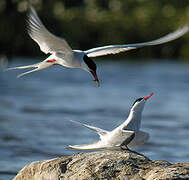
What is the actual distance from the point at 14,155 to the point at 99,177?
4848 millimetres

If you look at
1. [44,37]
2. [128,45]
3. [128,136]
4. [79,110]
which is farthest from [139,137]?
[79,110]

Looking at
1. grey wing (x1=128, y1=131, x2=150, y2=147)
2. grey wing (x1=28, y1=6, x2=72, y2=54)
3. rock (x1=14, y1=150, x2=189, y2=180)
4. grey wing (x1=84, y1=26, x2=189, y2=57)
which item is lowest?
rock (x1=14, y1=150, x2=189, y2=180)

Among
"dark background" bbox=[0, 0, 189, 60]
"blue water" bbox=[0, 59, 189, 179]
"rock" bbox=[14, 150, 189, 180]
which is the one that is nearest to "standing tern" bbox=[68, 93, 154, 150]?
"rock" bbox=[14, 150, 189, 180]

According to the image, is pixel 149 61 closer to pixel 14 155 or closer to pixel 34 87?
pixel 34 87

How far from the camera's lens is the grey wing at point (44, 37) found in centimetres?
627

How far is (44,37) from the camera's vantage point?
21.8 feet

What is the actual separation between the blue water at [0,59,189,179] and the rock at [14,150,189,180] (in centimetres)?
240

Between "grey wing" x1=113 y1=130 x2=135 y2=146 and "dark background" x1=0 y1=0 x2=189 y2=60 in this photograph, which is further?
"dark background" x1=0 y1=0 x2=189 y2=60

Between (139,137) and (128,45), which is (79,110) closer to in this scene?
(128,45)

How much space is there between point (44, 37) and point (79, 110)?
10909mm

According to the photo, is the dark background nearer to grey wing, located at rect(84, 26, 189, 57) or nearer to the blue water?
the blue water

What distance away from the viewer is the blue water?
11.8m

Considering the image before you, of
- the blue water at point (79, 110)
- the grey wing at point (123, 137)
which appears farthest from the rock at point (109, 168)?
the blue water at point (79, 110)

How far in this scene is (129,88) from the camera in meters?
23.5
